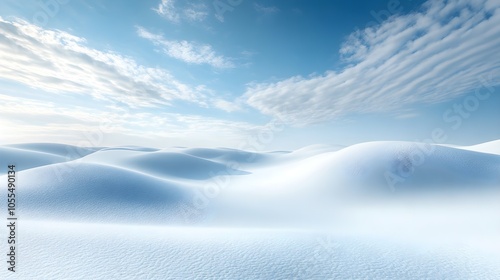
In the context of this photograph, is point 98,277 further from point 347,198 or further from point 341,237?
point 347,198

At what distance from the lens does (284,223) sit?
1074 cm

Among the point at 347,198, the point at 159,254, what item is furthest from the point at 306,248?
the point at 347,198

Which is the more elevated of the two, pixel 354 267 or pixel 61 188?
pixel 61 188

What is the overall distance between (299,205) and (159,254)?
10.2 m

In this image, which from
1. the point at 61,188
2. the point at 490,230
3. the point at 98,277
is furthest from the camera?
the point at 61,188

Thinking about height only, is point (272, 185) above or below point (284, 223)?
above

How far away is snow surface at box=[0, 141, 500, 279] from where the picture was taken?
15.7ft

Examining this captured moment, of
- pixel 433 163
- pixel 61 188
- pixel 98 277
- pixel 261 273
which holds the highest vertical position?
pixel 61 188

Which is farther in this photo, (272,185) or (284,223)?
(272,185)

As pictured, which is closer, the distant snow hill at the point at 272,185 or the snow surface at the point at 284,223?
the snow surface at the point at 284,223

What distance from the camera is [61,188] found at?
476 inches

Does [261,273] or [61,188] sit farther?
[61,188]

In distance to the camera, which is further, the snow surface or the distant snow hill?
the distant snow hill

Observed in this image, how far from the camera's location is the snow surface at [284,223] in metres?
4.79
